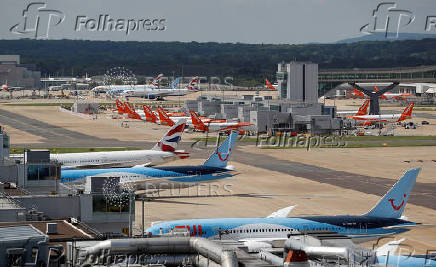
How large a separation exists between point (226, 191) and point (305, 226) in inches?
1305

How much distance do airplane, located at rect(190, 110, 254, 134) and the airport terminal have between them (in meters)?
0.27

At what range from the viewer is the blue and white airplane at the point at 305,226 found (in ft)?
172

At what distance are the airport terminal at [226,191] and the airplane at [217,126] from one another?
10.7 inches

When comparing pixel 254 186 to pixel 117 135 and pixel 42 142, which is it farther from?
pixel 117 135

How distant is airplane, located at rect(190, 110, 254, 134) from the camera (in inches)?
6299

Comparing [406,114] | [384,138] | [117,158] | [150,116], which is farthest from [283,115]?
[117,158]

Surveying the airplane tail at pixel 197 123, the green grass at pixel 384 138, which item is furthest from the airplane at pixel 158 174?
the airplane tail at pixel 197 123

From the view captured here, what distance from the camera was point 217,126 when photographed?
16212 centimetres

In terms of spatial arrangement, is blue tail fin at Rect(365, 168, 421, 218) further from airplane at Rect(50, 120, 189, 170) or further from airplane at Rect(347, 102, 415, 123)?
airplane at Rect(347, 102, 415, 123)

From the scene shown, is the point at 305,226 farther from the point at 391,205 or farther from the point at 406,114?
the point at 406,114

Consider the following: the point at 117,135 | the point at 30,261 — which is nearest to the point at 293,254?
the point at 30,261

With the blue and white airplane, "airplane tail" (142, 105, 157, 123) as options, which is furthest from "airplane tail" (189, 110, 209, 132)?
the blue and white airplane

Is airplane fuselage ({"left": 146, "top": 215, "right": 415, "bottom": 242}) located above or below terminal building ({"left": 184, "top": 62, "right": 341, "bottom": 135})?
below

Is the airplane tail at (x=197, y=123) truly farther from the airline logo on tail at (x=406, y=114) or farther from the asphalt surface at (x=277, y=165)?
the airline logo on tail at (x=406, y=114)
